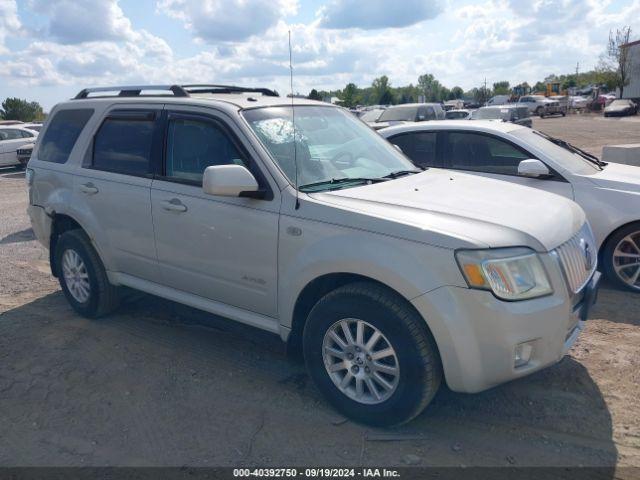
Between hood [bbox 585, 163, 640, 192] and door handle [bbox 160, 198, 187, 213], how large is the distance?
13.3 feet

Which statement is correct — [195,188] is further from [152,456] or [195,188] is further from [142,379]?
[152,456]

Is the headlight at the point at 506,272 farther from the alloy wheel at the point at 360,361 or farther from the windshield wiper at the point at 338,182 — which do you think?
the windshield wiper at the point at 338,182

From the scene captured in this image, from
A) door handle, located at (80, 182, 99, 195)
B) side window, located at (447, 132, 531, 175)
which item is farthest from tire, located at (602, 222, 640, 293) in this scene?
door handle, located at (80, 182, 99, 195)

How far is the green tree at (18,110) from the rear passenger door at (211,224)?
Answer: 136 ft

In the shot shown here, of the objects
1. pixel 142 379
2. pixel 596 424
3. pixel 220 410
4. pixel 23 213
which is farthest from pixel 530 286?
pixel 23 213

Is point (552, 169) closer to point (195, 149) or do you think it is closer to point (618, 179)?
point (618, 179)

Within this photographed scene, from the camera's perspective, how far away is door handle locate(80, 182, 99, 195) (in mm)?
5105

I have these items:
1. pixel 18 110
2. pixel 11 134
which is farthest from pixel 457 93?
pixel 11 134

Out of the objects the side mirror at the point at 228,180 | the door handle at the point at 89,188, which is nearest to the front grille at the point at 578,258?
the side mirror at the point at 228,180

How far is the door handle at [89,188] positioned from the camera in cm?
511

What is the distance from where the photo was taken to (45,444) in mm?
3594

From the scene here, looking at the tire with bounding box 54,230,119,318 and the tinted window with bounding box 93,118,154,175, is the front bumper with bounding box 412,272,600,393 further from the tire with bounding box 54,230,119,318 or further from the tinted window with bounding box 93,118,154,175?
the tire with bounding box 54,230,119,318

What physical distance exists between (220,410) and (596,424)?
230 centimetres

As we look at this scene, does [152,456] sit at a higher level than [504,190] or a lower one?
lower
